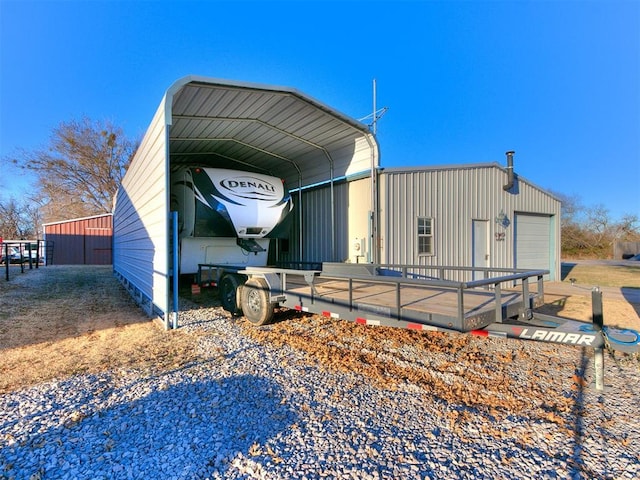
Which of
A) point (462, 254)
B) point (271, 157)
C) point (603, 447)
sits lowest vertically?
point (603, 447)

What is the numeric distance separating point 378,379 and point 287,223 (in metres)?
5.58

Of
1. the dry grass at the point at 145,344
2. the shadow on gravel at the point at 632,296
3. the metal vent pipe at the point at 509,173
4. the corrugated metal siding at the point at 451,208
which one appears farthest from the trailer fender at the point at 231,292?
the metal vent pipe at the point at 509,173

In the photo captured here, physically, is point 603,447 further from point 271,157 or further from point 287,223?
point 271,157

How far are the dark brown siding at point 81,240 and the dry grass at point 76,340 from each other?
16.4m

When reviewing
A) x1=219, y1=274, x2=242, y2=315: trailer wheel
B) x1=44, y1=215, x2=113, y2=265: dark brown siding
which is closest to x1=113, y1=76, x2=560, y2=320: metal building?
x1=219, y1=274, x2=242, y2=315: trailer wheel

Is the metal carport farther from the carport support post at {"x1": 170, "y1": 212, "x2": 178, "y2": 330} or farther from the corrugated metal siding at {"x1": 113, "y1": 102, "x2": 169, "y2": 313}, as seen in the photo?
the carport support post at {"x1": 170, "y1": 212, "x2": 178, "y2": 330}

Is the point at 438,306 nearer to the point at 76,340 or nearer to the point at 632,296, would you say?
the point at 76,340

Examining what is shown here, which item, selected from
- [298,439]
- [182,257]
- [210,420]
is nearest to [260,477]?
[298,439]

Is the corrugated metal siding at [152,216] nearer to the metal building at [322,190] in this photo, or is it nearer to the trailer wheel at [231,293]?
the metal building at [322,190]

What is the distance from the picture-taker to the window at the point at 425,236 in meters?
9.15

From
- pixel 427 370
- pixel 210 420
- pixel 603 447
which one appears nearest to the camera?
pixel 603 447

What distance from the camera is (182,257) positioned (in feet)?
24.9

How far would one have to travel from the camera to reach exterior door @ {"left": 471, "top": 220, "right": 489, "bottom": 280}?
1030 centimetres

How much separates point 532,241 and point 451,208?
15.6ft
